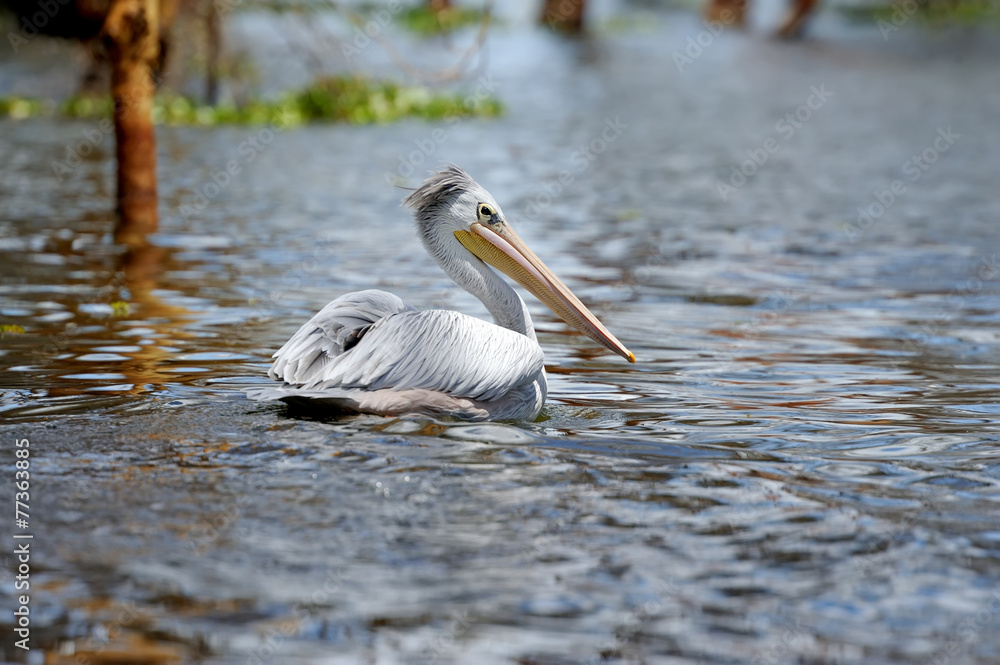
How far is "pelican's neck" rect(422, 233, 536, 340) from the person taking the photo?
5.80 metres

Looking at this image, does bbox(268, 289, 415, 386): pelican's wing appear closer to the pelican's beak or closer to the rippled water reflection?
the rippled water reflection

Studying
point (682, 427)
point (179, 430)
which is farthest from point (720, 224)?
point (179, 430)

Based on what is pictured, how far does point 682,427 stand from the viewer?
546cm

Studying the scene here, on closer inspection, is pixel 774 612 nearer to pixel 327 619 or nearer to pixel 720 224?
pixel 327 619

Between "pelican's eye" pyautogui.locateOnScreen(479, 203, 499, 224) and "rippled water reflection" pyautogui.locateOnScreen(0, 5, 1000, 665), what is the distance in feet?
3.12

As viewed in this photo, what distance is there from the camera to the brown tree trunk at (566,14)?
40.1 m

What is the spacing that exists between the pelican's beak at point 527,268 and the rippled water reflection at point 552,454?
1.22 ft

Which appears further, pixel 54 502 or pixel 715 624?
pixel 54 502

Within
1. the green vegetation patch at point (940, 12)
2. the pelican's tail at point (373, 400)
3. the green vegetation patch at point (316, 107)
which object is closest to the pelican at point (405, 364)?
the pelican's tail at point (373, 400)

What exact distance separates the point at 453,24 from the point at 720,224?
91.5ft

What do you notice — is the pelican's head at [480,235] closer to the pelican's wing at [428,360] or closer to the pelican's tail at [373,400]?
the pelican's wing at [428,360]

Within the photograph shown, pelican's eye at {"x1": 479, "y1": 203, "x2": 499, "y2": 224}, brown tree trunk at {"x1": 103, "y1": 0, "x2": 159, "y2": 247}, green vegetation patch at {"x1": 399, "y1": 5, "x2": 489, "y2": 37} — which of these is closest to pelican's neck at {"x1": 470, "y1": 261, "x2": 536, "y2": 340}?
pelican's eye at {"x1": 479, "y1": 203, "x2": 499, "y2": 224}

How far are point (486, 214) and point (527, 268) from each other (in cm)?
31

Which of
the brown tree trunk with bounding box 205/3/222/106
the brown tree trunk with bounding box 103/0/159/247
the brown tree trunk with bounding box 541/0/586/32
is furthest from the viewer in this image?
the brown tree trunk with bounding box 541/0/586/32
